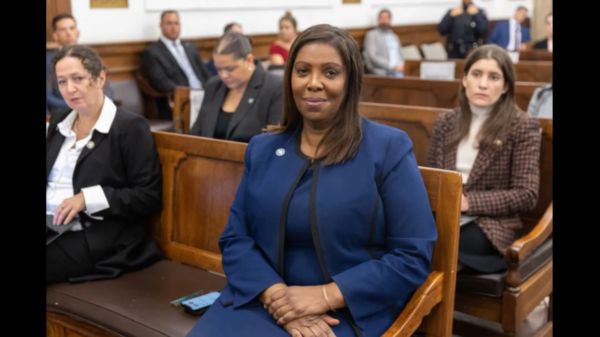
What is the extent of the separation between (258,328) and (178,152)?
1117mm

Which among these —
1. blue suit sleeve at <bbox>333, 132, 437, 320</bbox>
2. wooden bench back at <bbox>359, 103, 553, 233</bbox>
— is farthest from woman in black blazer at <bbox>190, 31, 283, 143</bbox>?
blue suit sleeve at <bbox>333, 132, 437, 320</bbox>

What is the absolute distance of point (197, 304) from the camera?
230 cm

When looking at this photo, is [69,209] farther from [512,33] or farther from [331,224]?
[512,33]

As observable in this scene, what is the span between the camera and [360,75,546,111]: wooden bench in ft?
15.7

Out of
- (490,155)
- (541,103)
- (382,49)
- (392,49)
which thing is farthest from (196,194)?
(392,49)

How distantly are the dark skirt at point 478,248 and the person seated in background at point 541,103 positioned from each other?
173 cm

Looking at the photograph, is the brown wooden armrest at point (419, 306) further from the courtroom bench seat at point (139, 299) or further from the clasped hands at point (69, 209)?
the clasped hands at point (69, 209)

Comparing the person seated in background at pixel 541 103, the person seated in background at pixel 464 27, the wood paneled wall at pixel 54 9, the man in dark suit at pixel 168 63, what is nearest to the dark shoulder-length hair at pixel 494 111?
the person seated in background at pixel 541 103

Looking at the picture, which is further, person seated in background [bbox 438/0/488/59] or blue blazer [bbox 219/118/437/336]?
person seated in background [bbox 438/0/488/59]

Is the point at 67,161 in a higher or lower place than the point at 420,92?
lower

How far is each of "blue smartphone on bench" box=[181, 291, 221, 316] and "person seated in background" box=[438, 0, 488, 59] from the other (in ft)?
30.0

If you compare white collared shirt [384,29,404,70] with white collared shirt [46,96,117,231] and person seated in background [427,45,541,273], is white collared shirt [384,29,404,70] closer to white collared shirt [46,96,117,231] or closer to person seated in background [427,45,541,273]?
person seated in background [427,45,541,273]

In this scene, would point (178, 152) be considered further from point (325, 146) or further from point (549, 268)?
point (549, 268)

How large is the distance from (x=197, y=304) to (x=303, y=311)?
61 cm
